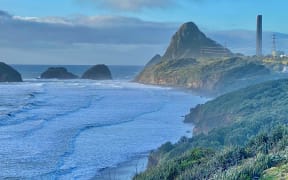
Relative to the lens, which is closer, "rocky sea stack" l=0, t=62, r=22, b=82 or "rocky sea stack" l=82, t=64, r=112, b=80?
"rocky sea stack" l=0, t=62, r=22, b=82

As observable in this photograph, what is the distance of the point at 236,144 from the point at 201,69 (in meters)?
77.7

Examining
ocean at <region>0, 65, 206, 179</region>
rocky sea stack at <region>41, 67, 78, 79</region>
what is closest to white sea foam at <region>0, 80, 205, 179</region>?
ocean at <region>0, 65, 206, 179</region>

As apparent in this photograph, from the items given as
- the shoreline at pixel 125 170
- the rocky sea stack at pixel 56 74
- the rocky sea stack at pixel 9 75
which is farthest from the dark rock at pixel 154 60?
the shoreline at pixel 125 170

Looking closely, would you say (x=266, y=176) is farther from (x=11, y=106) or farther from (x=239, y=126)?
(x=11, y=106)

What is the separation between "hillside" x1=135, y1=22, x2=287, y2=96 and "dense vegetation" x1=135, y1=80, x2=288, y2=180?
25.8m

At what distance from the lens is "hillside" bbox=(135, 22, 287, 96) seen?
6812 cm

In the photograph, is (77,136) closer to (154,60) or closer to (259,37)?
(259,37)

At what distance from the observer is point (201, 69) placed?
8912 cm

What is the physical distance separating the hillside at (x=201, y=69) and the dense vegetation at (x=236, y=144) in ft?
84.6

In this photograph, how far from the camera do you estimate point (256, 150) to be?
9086mm

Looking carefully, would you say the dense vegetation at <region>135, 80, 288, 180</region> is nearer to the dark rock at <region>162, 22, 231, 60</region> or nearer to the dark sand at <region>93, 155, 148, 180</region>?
the dark sand at <region>93, 155, 148, 180</region>

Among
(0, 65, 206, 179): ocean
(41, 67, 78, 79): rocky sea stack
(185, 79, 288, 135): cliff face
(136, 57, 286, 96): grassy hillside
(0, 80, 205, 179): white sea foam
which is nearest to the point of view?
(0, 65, 206, 179): ocean

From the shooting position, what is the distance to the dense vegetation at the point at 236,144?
7.63 metres

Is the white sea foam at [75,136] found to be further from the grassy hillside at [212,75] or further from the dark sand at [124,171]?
the grassy hillside at [212,75]
